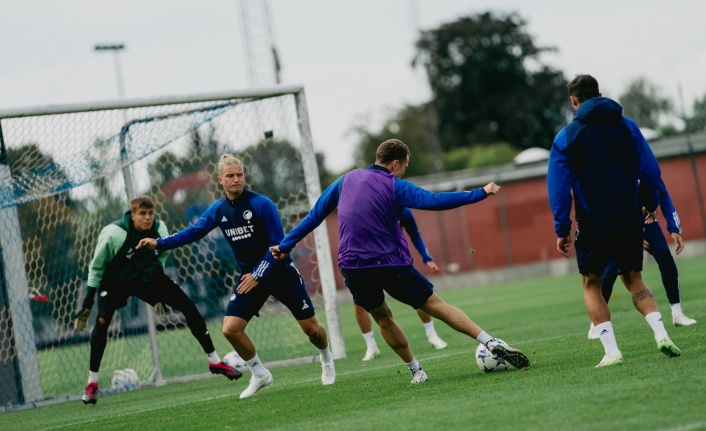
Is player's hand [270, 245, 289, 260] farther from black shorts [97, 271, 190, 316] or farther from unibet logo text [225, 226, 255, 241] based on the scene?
black shorts [97, 271, 190, 316]

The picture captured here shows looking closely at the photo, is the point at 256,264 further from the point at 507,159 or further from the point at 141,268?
the point at 507,159

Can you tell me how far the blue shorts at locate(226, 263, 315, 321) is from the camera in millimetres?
8891

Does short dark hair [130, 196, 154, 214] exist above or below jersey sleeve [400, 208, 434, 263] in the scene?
above

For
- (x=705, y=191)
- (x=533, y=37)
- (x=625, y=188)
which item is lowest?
(x=705, y=191)

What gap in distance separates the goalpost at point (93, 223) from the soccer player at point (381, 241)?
186 inches

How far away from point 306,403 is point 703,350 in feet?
10.0

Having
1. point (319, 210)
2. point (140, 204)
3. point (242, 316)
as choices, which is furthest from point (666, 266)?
point (140, 204)

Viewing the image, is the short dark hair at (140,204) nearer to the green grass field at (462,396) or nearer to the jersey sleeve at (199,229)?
the jersey sleeve at (199,229)

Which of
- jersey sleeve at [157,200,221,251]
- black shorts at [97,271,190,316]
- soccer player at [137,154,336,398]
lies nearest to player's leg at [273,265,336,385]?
soccer player at [137,154,336,398]

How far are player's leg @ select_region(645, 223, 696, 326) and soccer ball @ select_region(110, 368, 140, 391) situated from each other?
6433mm

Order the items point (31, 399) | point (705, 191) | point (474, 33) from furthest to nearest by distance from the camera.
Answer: point (474, 33), point (705, 191), point (31, 399)

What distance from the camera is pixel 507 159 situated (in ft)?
178

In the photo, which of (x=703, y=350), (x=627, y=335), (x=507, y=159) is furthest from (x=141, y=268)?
(x=507, y=159)

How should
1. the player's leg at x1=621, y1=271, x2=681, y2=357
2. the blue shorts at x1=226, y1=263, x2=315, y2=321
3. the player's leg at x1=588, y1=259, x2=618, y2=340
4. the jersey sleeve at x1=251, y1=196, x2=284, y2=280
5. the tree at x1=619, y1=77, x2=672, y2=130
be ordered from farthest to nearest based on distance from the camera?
the tree at x1=619, y1=77, x2=672, y2=130, the player's leg at x1=588, y1=259, x2=618, y2=340, the blue shorts at x1=226, y1=263, x2=315, y2=321, the jersey sleeve at x1=251, y1=196, x2=284, y2=280, the player's leg at x1=621, y1=271, x2=681, y2=357
